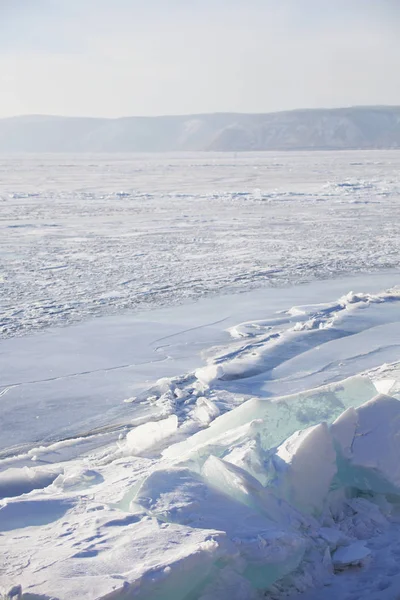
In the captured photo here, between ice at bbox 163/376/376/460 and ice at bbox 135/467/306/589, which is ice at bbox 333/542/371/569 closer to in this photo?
ice at bbox 135/467/306/589

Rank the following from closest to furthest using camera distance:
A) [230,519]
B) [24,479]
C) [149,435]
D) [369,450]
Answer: [230,519]
[369,450]
[24,479]
[149,435]

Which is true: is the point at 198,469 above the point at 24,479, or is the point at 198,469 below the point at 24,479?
above

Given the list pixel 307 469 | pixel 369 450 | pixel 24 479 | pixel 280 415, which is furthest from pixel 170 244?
pixel 307 469

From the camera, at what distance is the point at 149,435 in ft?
13.5

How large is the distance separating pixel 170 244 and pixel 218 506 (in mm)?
8515

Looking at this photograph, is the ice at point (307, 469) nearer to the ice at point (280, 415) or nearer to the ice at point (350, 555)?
A: the ice at point (350, 555)

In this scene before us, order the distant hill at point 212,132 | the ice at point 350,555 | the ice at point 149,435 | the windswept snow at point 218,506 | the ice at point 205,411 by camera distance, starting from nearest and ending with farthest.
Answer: the windswept snow at point 218,506, the ice at point 350,555, the ice at point 149,435, the ice at point 205,411, the distant hill at point 212,132

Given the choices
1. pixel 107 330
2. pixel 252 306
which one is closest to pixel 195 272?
pixel 252 306

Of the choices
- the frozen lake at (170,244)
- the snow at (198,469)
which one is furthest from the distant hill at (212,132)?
the snow at (198,469)

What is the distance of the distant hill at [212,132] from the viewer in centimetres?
9444

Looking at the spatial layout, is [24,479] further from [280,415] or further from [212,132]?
[212,132]

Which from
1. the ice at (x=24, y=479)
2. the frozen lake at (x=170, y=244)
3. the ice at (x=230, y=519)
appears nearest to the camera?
the ice at (x=230, y=519)

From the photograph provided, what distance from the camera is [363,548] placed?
2.92m

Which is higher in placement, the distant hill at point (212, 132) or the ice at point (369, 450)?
the distant hill at point (212, 132)
